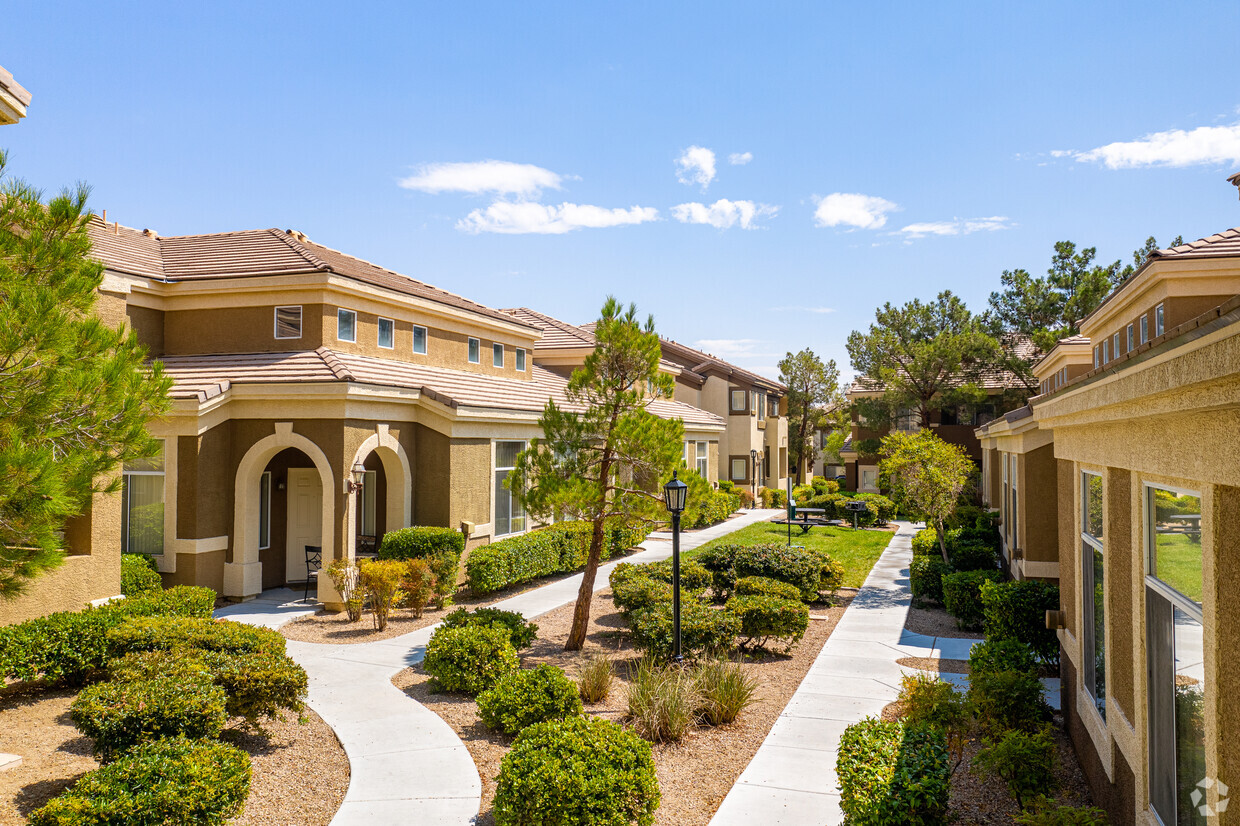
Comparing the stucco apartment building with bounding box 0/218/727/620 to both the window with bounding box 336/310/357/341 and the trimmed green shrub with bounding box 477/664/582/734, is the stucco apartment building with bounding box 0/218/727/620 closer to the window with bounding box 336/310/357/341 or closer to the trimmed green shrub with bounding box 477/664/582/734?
the window with bounding box 336/310/357/341

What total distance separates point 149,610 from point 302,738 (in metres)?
3.63

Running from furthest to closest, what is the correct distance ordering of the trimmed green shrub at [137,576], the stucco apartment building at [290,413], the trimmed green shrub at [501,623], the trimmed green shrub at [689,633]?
the stucco apartment building at [290,413], the trimmed green shrub at [137,576], the trimmed green shrub at [501,623], the trimmed green shrub at [689,633]

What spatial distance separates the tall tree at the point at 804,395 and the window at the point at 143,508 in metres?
39.4

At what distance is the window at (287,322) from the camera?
55.3 feet

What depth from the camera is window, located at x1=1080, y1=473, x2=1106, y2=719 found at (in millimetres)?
6625

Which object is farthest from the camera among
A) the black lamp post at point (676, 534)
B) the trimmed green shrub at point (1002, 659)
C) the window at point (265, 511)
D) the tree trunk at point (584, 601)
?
the window at point (265, 511)

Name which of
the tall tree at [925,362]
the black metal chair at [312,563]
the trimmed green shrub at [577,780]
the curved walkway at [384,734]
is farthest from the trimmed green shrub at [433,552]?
the tall tree at [925,362]

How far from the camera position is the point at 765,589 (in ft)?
42.7

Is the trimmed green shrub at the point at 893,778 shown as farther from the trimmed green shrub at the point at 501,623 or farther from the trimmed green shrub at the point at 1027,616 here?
the trimmed green shrub at the point at 501,623

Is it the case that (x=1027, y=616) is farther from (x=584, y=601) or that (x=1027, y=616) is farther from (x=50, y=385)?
(x=50, y=385)

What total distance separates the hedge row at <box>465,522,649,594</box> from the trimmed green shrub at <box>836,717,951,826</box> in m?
7.55

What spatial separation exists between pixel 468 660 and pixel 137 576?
7.63m

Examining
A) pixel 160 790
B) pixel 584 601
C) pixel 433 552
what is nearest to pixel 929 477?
pixel 584 601

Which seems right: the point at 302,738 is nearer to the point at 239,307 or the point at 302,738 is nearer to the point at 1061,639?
the point at 1061,639
